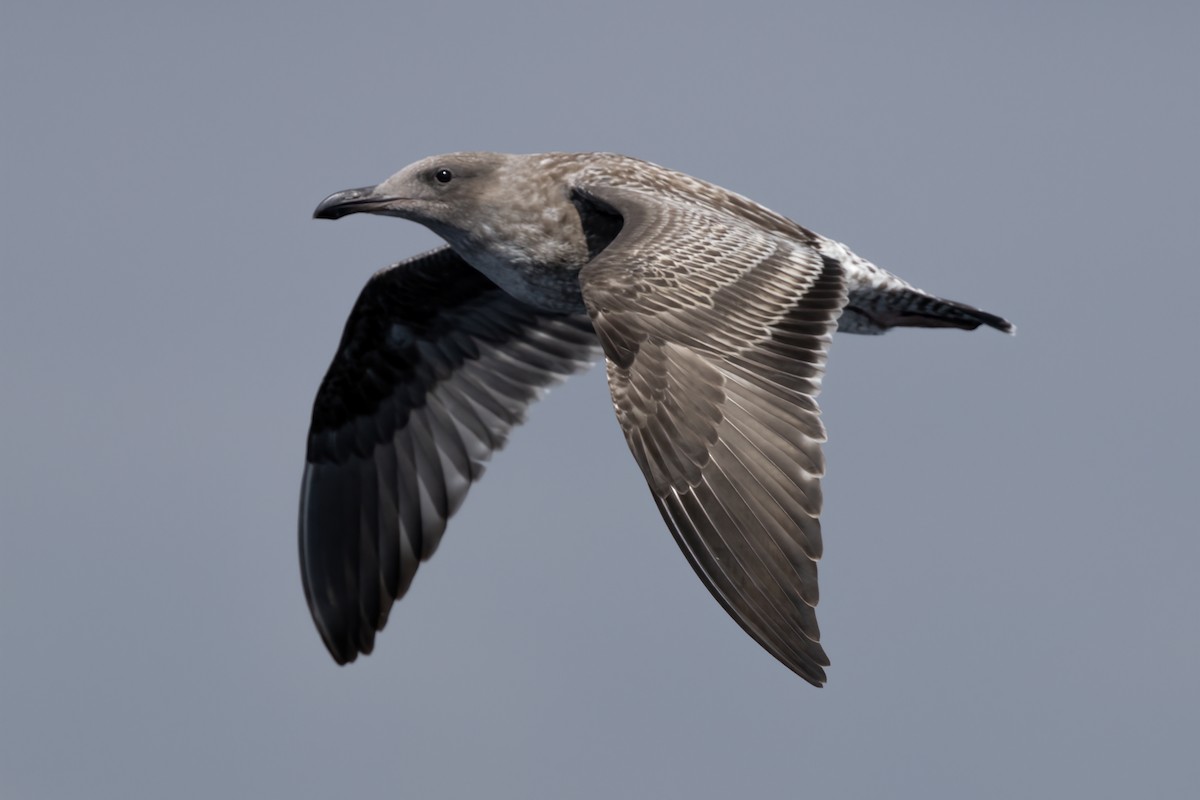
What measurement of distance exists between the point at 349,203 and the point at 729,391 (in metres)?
4.14

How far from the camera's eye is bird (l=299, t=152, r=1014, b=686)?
37.4 ft

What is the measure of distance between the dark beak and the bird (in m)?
0.02

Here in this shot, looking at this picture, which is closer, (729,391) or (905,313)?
(729,391)

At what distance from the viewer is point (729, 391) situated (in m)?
11.9

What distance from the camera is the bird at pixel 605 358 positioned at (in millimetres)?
11406

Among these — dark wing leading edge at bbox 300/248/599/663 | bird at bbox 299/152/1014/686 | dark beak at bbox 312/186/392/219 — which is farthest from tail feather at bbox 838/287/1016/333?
dark beak at bbox 312/186/392/219

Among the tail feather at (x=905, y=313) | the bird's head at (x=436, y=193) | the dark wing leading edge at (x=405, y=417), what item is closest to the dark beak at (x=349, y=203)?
the bird's head at (x=436, y=193)

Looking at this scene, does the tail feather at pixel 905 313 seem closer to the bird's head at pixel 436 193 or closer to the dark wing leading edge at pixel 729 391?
the dark wing leading edge at pixel 729 391

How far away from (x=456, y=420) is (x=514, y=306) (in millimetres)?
1107

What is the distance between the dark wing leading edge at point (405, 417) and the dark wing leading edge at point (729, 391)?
380 cm

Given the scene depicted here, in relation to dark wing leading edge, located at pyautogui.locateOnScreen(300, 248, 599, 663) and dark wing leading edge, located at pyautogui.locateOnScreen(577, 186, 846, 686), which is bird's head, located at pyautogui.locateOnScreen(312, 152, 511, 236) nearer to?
dark wing leading edge, located at pyautogui.locateOnScreen(577, 186, 846, 686)

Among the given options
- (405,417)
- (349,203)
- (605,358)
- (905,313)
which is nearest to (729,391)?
(605,358)

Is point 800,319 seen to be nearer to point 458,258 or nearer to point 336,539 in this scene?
point 458,258

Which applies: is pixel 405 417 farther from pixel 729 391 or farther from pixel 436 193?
pixel 729 391
